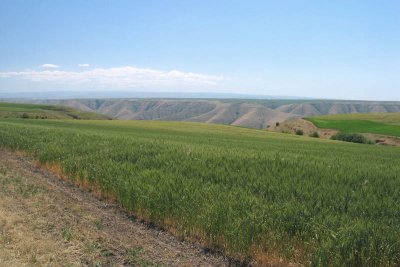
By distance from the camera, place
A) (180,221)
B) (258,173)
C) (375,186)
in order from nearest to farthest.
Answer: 1. (180,221)
2. (375,186)
3. (258,173)

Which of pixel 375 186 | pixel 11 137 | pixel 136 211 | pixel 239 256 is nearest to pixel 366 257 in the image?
pixel 239 256

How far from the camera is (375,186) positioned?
10422mm

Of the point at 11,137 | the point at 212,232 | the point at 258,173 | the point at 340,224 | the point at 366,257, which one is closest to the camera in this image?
the point at 366,257

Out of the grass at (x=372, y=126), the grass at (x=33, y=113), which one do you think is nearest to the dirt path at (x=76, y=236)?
the grass at (x=372, y=126)

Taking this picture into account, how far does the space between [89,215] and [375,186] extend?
26.4 ft

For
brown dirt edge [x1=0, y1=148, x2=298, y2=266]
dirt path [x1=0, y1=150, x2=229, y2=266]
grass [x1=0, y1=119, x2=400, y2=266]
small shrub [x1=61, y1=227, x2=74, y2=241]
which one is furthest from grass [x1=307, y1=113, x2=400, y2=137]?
small shrub [x1=61, y1=227, x2=74, y2=241]

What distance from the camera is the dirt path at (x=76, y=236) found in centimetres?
759

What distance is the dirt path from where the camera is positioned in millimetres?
7590

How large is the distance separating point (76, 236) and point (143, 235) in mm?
1634

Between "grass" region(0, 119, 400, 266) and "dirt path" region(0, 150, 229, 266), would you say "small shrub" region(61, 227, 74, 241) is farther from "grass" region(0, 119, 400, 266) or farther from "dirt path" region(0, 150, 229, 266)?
"grass" region(0, 119, 400, 266)

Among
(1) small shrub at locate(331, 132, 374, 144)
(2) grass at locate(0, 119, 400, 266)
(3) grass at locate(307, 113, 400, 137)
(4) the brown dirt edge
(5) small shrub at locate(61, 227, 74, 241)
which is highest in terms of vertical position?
(2) grass at locate(0, 119, 400, 266)

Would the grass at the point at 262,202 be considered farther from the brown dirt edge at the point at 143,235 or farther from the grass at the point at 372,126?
the grass at the point at 372,126

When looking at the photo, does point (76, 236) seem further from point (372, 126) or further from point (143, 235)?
point (372, 126)

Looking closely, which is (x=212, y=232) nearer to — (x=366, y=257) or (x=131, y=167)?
(x=366, y=257)
